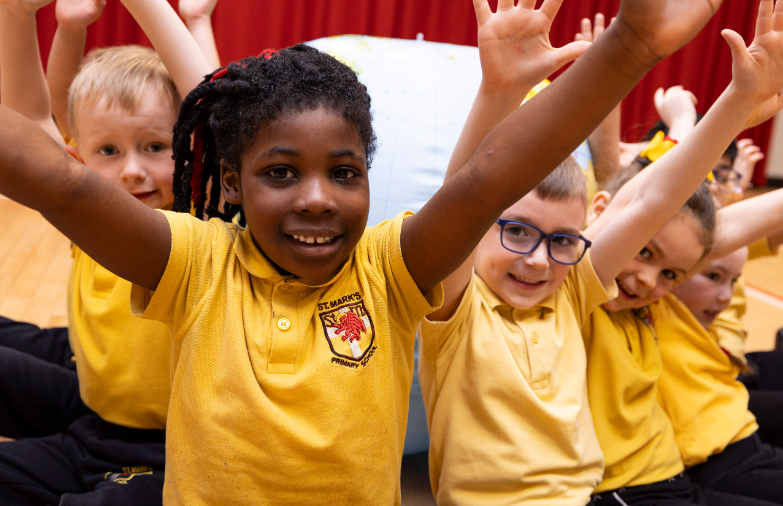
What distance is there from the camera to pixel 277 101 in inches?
38.1

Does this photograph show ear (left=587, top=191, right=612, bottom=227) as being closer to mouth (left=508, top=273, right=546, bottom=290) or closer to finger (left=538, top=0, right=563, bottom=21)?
mouth (left=508, top=273, right=546, bottom=290)

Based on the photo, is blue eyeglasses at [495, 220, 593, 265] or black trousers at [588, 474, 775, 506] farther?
black trousers at [588, 474, 775, 506]

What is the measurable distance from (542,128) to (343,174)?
323 millimetres

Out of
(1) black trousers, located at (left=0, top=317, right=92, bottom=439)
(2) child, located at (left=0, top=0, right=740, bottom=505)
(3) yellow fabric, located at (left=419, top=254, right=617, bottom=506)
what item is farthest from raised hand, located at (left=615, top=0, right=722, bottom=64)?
(1) black trousers, located at (left=0, top=317, right=92, bottom=439)

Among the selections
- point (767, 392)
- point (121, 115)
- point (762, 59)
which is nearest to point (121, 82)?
point (121, 115)

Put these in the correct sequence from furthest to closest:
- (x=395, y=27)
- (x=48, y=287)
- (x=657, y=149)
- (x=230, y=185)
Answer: (x=395, y=27)
(x=48, y=287)
(x=657, y=149)
(x=230, y=185)

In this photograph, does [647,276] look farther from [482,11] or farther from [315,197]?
[315,197]

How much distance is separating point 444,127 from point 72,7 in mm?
886

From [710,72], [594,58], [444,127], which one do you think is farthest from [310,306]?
[710,72]

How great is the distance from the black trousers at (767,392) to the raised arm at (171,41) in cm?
176

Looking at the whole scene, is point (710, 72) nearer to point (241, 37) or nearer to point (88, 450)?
point (241, 37)

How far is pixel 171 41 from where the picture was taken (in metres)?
1.37

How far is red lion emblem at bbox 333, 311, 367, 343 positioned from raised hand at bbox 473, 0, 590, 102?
1.33ft

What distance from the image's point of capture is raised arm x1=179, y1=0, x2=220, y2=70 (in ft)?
5.14
